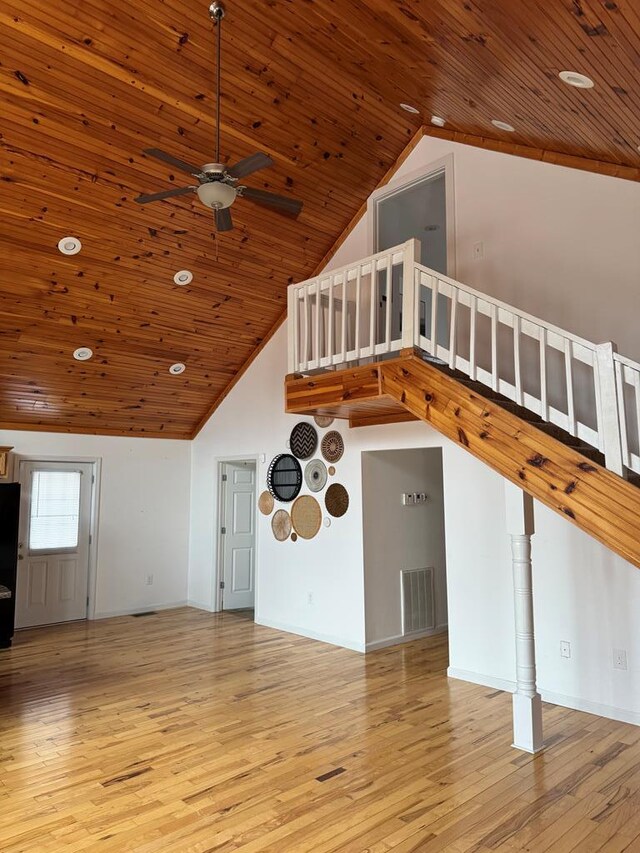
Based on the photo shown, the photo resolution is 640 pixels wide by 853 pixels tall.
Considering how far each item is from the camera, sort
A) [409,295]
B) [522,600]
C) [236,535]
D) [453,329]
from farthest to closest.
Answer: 1. [236,535]
2. [409,295]
3. [453,329]
4. [522,600]

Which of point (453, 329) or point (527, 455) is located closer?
point (527, 455)

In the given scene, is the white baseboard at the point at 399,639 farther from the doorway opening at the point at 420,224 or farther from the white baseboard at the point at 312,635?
the doorway opening at the point at 420,224

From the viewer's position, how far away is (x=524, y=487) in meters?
3.39

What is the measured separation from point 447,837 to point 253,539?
5.60 m

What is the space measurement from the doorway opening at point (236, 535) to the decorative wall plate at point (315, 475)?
1.49m

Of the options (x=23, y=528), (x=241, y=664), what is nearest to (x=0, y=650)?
(x=23, y=528)

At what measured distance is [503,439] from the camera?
3.51 m

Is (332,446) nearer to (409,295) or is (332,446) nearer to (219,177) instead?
A: (409,295)

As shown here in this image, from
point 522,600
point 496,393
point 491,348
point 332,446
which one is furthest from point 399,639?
point 491,348

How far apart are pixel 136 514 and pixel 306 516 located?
2.66m

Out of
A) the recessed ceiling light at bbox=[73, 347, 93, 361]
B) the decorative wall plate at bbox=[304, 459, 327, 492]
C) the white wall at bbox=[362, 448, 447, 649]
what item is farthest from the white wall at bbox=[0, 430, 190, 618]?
the white wall at bbox=[362, 448, 447, 649]

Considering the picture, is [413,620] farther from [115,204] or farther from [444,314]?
[115,204]

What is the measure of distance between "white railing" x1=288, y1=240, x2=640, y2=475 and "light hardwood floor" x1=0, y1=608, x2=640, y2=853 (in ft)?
6.06

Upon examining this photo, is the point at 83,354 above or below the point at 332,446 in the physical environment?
above
